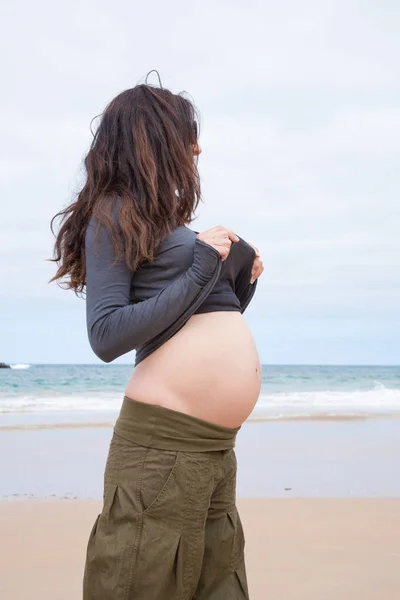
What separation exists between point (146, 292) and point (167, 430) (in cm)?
34

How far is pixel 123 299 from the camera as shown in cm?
168

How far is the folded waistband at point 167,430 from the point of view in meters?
1.67

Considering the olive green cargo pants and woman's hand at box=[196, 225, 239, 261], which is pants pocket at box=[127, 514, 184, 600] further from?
woman's hand at box=[196, 225, 239, 261]

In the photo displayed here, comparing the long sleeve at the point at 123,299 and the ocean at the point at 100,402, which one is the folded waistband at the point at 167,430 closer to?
the long sleeve at the point at 123,299

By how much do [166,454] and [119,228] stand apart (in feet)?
Answer: 1.76

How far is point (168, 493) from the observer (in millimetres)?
1638

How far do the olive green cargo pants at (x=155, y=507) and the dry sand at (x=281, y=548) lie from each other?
1.77 meters

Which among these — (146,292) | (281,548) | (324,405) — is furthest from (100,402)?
(146,292)

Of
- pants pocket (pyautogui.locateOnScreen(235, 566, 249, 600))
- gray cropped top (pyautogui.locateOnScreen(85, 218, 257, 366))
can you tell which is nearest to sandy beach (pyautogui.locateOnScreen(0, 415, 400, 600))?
pants pocket (pyautogui.locateOnScreen(235, 566, 249, 600))

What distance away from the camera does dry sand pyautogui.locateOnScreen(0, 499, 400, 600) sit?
3.34 m

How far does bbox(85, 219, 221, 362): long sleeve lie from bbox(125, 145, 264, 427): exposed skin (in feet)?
0.23

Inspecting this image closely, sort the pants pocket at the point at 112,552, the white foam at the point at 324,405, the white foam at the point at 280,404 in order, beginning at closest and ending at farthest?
1. the pants pocket at the point at 112,552
2. the white foam at the point at 324,405
3. the white foam at the point at 280,404

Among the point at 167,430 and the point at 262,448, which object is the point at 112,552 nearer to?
the point at 167,430

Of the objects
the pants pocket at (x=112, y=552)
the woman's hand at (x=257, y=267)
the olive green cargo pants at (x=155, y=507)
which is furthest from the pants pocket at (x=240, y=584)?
the woman's hand at (x=257, y=267)
